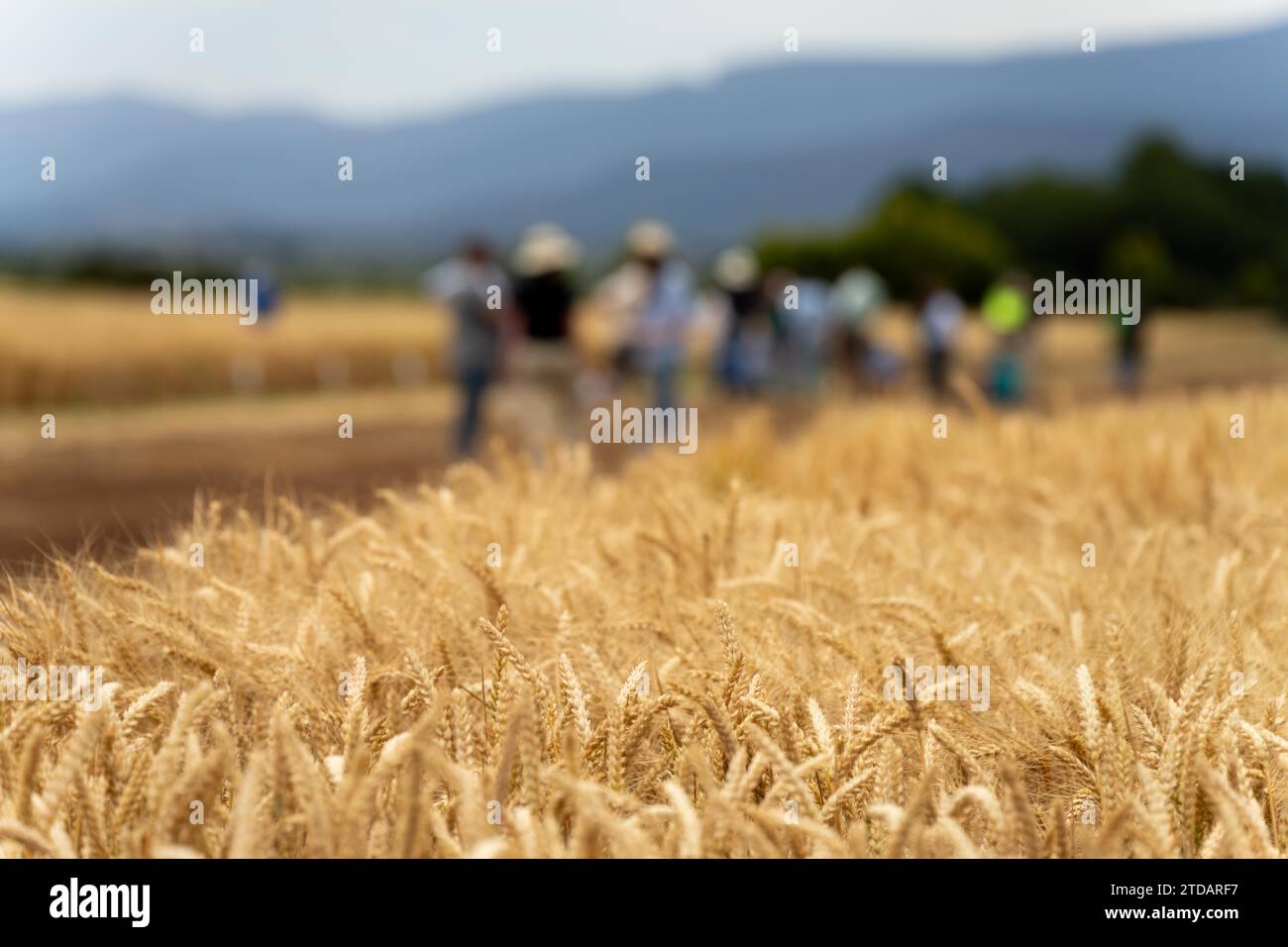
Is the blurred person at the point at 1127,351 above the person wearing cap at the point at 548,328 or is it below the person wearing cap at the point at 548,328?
above

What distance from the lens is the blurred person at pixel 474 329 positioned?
380 inches

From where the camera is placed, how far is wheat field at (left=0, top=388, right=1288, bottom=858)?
69.0 inches

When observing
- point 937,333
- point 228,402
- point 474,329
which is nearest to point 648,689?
point 474,329

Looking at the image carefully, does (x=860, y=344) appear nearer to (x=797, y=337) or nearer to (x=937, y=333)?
(x=797, y=337)

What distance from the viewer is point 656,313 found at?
1045 centimetres

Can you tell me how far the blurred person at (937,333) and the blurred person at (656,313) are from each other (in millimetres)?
5895

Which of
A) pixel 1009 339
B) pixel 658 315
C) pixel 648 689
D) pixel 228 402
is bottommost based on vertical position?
pixel 648 689

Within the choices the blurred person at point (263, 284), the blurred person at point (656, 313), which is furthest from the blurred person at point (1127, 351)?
the blurred person at point (263, 284)

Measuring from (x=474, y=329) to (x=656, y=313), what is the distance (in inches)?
59.3

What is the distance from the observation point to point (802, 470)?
5.22 m

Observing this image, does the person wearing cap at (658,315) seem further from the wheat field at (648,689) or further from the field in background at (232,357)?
the wheat field at (648,689)

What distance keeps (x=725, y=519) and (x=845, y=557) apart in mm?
298
